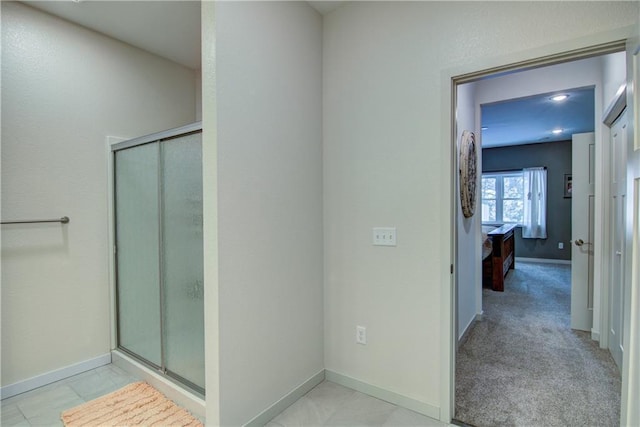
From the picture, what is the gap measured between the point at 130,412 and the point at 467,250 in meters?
3.08

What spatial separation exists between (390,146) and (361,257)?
0.77 metres

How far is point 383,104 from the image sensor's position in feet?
6.89

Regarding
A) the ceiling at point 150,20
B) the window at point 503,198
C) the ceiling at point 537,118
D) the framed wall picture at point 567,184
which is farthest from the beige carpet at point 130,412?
the framed wall picture at point 567,184

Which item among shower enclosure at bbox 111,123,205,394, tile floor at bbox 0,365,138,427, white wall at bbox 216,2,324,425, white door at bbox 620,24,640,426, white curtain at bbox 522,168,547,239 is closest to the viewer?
white door at bbox 620,24,640,426

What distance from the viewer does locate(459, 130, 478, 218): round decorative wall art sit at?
2926 millimetres

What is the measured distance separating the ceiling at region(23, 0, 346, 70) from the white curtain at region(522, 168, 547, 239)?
6912mm

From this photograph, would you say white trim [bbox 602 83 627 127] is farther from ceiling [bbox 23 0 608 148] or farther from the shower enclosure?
the shower enclosure

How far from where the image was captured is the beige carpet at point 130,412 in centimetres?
189


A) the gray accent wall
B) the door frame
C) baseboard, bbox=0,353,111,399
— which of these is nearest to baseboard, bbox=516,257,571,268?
the gray accent wall

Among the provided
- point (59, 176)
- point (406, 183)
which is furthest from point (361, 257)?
point (59, 176)

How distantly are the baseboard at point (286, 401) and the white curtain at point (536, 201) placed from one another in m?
6.96

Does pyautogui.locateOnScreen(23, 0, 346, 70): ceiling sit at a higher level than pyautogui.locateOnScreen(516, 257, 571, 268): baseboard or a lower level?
higher

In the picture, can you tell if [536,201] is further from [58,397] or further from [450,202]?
[58,397]

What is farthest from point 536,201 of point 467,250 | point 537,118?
point 467,250
